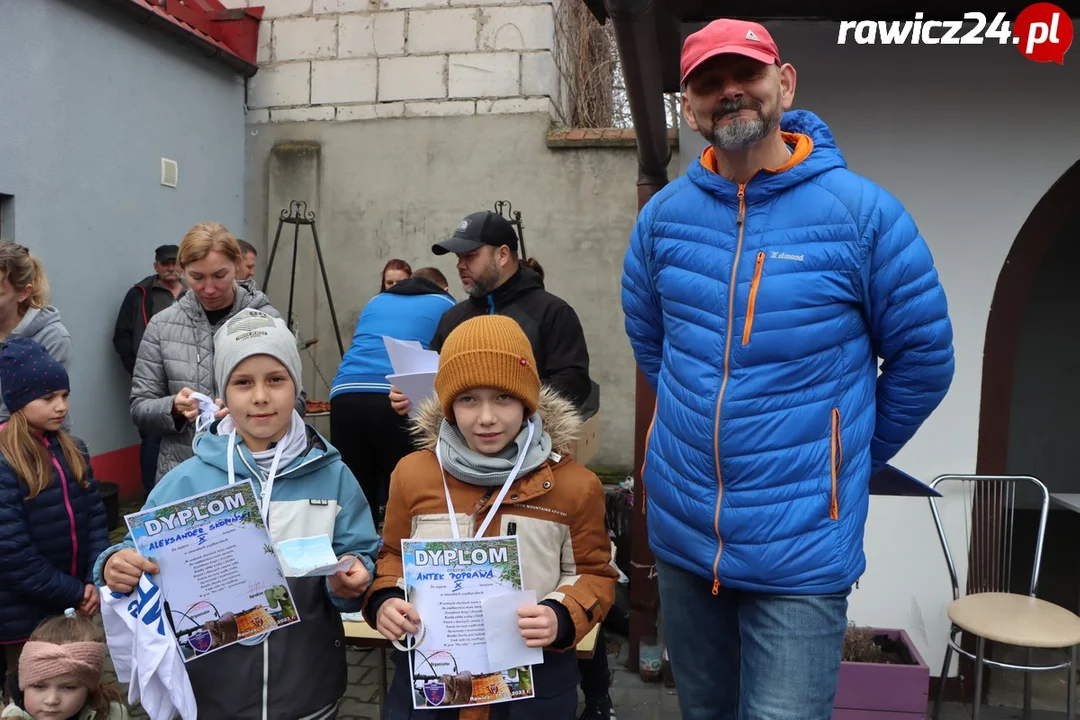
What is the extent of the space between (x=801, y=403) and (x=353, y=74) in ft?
23.2

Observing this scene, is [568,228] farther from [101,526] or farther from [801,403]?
[801,403]

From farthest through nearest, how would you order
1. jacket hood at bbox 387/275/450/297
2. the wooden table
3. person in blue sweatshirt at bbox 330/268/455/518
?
1. jacket hood at bbox 387/275/450/297
2. person in blue sweatshirt at bbox 330/268/455/518
3. the wooden table

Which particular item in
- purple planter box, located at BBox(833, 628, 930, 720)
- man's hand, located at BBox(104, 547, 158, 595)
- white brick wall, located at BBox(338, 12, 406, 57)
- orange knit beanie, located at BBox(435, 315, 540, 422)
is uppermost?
white brick wall, located at BBox(338, 12, 406, 57)

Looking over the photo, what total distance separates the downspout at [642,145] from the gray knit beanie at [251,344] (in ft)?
4.48

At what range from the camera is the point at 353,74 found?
795 cm

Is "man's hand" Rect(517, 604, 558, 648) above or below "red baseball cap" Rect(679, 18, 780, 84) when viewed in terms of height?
below

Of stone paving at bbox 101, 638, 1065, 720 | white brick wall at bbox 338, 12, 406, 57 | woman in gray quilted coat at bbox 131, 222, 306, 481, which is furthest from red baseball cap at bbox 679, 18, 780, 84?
white brick wall at bbox 338, 12, 406, 57

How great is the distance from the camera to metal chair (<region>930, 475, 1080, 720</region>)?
3.16 metres

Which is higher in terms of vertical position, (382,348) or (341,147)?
(341,147)

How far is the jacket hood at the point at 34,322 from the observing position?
3.27 metres

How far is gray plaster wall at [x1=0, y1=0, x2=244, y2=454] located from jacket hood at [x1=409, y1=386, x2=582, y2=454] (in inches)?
187

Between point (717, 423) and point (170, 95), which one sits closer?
point (717, 423)

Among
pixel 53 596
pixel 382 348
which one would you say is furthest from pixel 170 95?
pixel 53 596

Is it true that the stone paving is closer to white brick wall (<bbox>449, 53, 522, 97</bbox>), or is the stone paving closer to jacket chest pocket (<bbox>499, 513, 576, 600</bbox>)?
jacket chest pocket (<bbox>499, 513, 576, 600</bbox>)
